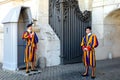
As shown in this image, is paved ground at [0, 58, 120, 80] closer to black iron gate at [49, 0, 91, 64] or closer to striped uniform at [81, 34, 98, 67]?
striped uniform at [81, 34, 98, 67]

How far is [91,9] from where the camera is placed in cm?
1211

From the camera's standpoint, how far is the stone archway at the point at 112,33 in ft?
38.8

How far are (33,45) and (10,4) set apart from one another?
4444mm

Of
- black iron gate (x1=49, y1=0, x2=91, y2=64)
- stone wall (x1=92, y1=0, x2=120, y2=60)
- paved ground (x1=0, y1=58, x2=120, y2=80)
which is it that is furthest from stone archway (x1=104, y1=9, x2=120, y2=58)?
paved ground (x1=0, y1=58, x2=120, y2=80)

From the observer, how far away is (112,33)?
486 inches

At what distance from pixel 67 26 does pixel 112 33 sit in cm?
309

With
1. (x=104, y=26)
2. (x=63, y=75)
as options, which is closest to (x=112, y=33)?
(x=104, y=26)

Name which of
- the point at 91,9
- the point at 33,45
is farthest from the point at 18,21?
the point at 91,9

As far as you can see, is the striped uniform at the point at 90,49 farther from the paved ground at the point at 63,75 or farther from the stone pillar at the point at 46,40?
the stone pillar at the point at 46,40

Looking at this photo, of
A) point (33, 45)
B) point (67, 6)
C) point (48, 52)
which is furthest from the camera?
point (67, 6)

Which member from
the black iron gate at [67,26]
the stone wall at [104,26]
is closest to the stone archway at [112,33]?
the stone wall at [104,26]

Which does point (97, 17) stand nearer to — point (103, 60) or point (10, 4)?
point (103, 60)

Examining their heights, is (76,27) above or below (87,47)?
above

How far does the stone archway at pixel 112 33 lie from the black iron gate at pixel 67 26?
157 centimetres
